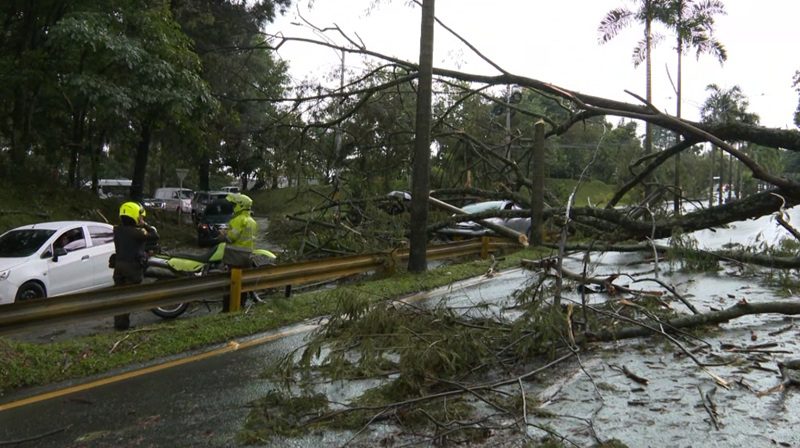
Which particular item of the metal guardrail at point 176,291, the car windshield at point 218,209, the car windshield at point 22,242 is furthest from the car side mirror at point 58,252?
the car windshield at point 218,209

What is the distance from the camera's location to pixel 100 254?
10.6 meters

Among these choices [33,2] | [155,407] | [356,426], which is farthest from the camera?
[33,2]

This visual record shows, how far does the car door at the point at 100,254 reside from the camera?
413 inches

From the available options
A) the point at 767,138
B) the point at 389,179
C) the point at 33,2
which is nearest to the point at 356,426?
the point at 767,138

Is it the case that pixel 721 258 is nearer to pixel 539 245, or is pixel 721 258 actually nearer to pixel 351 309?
pixel 539 245

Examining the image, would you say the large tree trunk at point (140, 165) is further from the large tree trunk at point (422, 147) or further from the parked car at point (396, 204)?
the large tree trunk at point (422, 147)

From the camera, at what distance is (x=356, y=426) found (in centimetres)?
404

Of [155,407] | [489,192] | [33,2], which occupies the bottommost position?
[155,407]

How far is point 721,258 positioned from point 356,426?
790cm

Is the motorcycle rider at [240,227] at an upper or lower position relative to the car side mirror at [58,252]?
upper

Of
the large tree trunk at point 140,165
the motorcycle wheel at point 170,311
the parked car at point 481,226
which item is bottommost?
the motorcycle wheel at point 170,311

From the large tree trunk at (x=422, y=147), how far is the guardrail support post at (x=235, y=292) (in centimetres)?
399

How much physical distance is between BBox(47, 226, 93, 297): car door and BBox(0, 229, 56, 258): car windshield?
236 mm

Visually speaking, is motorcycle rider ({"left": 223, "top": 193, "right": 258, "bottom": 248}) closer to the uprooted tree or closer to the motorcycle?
the motorcycle
